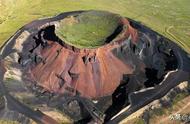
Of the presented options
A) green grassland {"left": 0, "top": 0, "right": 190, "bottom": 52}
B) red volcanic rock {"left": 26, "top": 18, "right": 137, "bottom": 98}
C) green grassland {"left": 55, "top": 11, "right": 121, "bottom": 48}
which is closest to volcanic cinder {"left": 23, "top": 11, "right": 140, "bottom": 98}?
red volcanic rock {"left": 26, "top": 18, "right": 137, "bottom": 98}

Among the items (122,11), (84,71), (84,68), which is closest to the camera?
(84,71)

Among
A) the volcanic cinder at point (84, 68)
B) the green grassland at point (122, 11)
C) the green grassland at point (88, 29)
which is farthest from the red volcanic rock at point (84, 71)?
the green grassland at point (122, 11)

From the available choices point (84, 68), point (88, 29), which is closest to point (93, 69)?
point (84, 68)

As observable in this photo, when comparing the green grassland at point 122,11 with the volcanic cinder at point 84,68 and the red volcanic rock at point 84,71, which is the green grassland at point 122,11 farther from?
the red volcanic rock at point 84,71

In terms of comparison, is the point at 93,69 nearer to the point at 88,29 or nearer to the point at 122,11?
the point at 88,29

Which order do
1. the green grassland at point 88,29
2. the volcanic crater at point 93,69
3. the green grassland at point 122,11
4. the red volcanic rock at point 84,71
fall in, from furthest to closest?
the green grassland at point 122,11, the green grassland at point 88,29, the red volcanic rock at point 84,71, the volcanic crater at point 93,69

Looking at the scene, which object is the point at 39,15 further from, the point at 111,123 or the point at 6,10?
the point at 111,123

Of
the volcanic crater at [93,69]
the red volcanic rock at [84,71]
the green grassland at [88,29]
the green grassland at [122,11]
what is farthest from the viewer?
the green grassland at [122,11]
